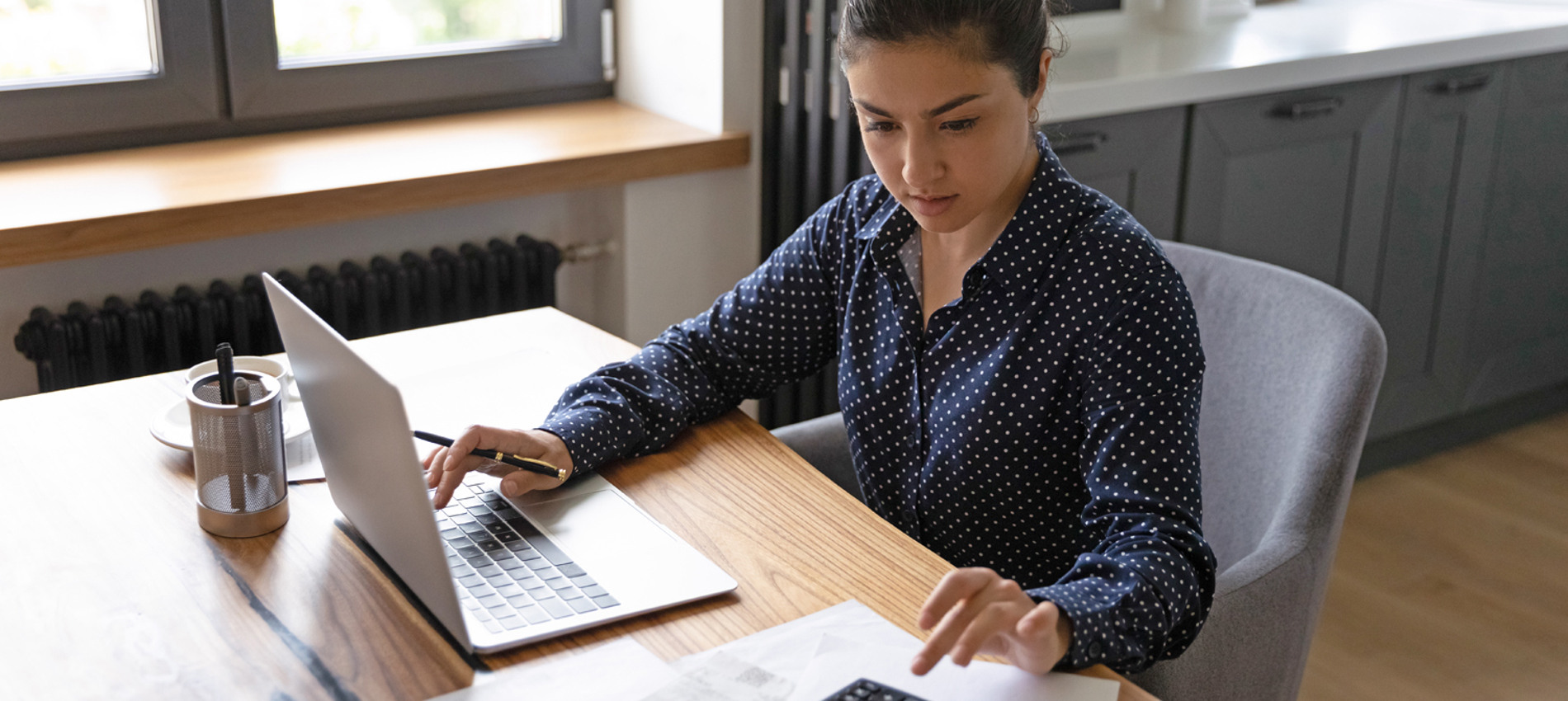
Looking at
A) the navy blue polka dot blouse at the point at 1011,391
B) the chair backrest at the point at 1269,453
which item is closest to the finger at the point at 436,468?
the navy blue polka dot blouse at the point at 1011,391

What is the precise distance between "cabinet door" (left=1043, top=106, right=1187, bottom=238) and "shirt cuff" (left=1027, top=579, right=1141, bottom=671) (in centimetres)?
128

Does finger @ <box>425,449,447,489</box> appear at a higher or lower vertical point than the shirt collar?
lower

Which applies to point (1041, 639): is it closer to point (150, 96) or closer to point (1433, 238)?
point (150, 96)

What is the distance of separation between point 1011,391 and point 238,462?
0.65 metres

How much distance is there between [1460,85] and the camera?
8.66 feet

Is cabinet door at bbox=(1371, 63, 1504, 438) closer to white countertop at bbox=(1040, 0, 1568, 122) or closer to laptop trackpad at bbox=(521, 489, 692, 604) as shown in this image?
white countertop at bbox=(1040, 0, 1568, 122)

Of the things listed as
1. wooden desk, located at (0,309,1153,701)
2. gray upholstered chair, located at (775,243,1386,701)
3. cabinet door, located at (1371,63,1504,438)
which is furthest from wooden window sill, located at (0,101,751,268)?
cabinet door, located at (1371,63,1504,438)

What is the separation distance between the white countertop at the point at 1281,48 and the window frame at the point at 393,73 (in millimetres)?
846

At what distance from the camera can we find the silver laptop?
2.96ft

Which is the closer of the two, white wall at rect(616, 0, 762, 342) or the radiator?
the radiator

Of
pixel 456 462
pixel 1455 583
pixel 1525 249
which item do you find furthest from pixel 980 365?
pixel 1525 249

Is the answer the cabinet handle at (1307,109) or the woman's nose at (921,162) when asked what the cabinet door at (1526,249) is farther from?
the woman's nose at (921,162)

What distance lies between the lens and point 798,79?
86.2 inches

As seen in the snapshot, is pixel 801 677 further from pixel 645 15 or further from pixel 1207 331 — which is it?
pixel 645 15
